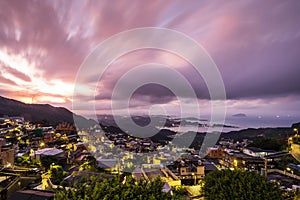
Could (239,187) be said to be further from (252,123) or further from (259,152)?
(252,123)

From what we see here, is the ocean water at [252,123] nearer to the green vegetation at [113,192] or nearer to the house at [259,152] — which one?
the house at [259,152]

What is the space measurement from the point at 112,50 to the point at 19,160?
13135 mm

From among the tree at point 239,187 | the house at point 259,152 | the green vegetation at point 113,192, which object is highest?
the green vegetation at point 113,192

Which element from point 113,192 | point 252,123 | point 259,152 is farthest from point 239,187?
point 252,123

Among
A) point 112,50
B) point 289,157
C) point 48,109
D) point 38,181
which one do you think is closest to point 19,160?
point 38,181

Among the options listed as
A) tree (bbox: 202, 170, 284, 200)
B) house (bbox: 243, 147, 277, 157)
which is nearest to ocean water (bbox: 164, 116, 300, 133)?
house (bbox: 243, 147, 277, 157)

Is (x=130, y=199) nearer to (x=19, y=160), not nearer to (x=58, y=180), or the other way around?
(x=58, y=180)

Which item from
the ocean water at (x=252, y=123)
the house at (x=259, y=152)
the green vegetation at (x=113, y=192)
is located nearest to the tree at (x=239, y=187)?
the green vegetation at (x=113, y=192)

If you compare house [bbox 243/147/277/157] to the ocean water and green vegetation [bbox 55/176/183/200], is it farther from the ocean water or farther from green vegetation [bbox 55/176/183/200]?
the ocean water

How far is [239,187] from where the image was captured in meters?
7.07

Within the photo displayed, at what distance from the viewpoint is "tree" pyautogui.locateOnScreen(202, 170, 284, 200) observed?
6.67m

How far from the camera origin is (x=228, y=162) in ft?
79.7

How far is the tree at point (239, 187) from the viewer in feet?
21.9

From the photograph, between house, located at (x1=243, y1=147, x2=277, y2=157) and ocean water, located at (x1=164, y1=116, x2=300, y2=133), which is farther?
ocean water, located at (x1=164, y1=116, x2=300, y2=133)
